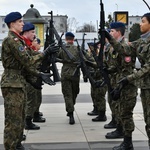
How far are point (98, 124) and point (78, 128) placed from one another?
59 centimetres

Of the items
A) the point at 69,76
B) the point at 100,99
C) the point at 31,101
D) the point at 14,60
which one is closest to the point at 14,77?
the point at 14,60

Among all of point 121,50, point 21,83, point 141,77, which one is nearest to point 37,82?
point 21,83

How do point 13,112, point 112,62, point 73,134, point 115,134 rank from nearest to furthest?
point 13,112 → point 112,62 → point 115,134 → point 73,134

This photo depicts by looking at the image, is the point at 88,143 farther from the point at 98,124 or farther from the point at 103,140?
the point at 98,124

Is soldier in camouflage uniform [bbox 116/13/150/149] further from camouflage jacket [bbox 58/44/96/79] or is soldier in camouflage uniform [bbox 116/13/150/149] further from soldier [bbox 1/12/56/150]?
camouflage jacket [bbox 58/44/96/79]

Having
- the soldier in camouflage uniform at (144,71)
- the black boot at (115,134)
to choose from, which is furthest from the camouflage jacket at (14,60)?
the black boot at (115,134)

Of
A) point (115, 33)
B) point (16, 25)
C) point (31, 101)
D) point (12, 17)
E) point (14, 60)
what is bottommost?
point (31, 101)

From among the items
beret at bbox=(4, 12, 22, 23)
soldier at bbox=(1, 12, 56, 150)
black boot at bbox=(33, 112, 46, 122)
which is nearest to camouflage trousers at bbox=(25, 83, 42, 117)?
black boot at bbox=(33, 112, 46, 122)

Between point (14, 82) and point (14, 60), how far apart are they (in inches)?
11.6

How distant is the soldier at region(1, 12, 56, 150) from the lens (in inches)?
204

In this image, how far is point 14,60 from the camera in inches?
207

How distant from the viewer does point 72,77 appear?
8.34m

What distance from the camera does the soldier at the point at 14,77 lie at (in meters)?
5.19

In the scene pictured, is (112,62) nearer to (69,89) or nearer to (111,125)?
(111,125)
